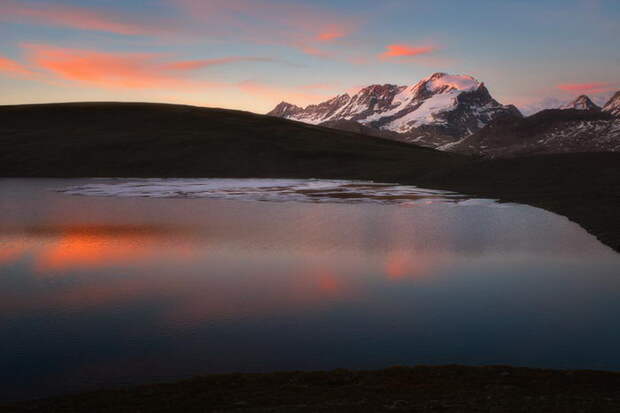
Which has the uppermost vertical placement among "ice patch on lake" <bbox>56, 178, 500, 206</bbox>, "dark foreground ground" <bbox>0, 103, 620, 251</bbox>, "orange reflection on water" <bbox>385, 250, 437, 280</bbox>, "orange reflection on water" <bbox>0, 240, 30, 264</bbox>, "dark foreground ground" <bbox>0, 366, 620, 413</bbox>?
"dark foreground ground" <bbox>0, 103, 620, 251</bbox>

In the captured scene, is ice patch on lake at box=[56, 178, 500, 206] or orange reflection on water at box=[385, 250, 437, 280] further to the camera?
ice patch on lake at box=[56, 178, 500, 206]

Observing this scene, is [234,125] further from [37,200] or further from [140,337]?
[140,337]

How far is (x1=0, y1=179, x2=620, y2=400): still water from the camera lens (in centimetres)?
1733

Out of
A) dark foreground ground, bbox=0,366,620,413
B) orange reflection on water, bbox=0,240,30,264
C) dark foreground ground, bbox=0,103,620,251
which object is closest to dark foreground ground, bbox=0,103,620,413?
dark foreground ground, bbox=0,366,620,413

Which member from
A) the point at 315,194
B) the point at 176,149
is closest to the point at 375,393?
the point at 315,194

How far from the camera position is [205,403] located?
44.7 ft

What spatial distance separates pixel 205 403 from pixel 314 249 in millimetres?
22177

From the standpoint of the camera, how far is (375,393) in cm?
1430

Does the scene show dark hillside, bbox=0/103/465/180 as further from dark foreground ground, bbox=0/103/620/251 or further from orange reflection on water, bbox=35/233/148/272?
orange reflection on water, bbox=35/233/148/272

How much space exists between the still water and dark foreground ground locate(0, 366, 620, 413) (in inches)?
47.1

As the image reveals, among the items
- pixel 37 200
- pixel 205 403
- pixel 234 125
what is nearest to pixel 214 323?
pixel 205 403

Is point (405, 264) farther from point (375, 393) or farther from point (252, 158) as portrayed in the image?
point (252, 158)

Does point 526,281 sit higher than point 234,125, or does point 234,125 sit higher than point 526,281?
point 234,125

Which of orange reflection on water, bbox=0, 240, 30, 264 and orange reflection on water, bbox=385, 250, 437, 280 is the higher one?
orange reflection on water, bbox=0, 240, 30, 264
